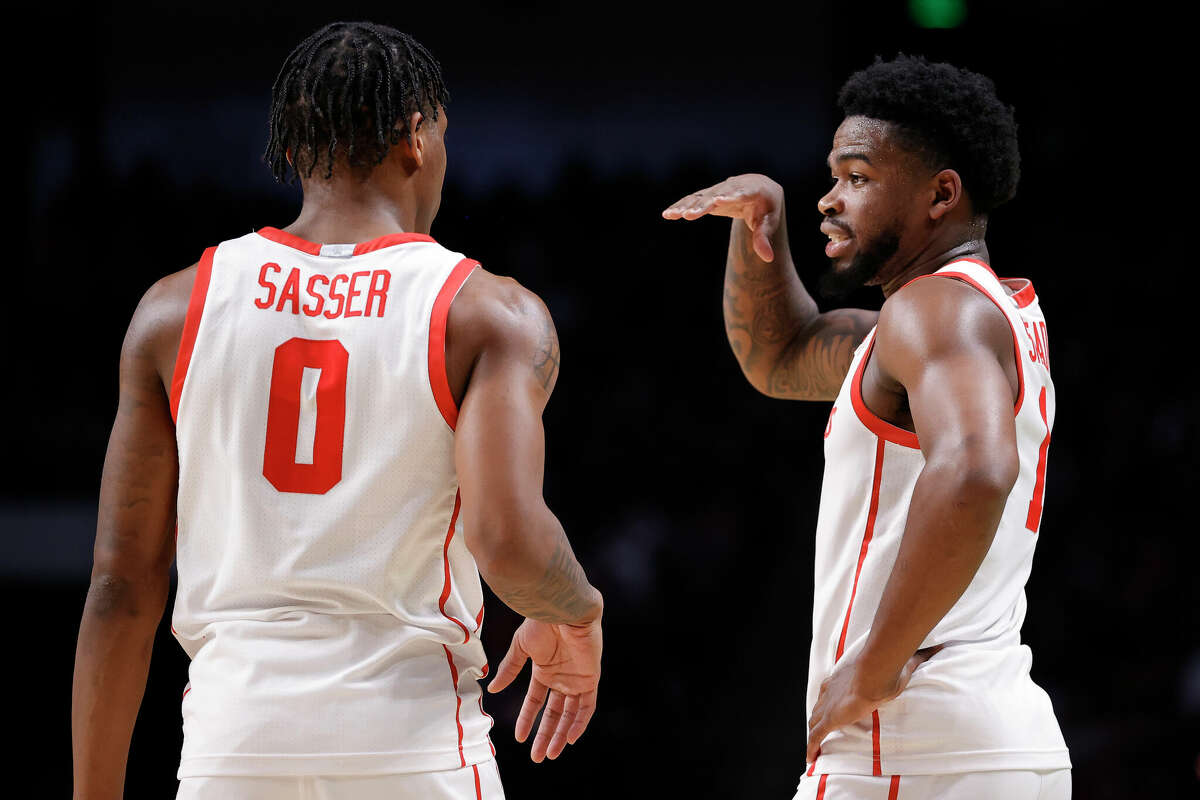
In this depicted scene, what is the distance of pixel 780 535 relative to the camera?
4750 millimetres

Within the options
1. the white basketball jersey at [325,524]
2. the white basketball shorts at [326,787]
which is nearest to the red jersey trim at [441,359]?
the white basketball jersey at [325,524]

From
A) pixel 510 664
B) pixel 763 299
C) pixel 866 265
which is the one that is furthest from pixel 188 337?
pixel 763 299

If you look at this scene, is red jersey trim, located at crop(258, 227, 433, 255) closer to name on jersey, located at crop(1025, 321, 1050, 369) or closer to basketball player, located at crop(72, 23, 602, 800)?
basketball player, located at crop(72, 23, 602, 800)

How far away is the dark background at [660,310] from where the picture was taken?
174 inches

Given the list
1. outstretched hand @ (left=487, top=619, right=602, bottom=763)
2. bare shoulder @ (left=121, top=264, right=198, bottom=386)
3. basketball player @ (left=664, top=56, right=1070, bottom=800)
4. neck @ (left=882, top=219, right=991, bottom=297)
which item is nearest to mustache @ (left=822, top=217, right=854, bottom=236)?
basketball player @ (left=664, top=56, right=1070, bottom=800)

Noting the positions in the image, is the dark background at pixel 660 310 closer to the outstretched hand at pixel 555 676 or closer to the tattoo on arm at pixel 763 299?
the tattoo on arm at pixel 763 299

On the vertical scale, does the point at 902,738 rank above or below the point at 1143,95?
below

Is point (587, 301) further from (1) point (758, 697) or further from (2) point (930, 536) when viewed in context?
(2) point (930, 536)

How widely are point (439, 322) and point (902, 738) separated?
0.94 m

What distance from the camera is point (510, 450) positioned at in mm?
1656

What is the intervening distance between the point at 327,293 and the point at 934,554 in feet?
3.02

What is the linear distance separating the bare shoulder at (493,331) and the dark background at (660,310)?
2819mm

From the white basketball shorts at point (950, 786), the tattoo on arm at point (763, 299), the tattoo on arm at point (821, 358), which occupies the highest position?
the tattoo on arm at point (763, 299)

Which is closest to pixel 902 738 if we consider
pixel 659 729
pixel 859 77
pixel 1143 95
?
pixel 859 77
